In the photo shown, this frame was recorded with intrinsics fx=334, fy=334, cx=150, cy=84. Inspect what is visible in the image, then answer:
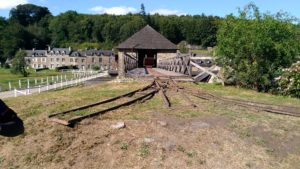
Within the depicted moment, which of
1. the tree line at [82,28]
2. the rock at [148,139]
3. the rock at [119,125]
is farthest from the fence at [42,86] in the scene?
the tree line at [82,28]

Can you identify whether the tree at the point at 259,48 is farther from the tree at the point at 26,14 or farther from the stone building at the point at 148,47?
the tree at the point at 26,14

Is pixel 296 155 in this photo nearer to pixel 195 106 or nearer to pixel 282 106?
pixel 195 106

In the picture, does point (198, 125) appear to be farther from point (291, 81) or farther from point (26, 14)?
point (26, 14)

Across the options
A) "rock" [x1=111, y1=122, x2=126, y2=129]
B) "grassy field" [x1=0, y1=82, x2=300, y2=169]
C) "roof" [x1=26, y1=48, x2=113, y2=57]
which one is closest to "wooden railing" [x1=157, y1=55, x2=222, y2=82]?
"grassy field" [x1=0, y1=82, x2=300, y2=169]

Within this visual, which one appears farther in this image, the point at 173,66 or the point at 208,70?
the point at 173,66

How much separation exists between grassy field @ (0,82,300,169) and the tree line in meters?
110

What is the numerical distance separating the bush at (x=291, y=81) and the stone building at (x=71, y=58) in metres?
90.0

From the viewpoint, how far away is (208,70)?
→ 17.2m

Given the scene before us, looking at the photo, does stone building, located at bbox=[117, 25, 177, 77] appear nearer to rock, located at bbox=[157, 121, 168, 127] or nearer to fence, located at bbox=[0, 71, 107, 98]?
fence, located at bbox=[0, 71, 107, 98]

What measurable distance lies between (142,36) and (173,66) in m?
14.0

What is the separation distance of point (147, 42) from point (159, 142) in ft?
95.3

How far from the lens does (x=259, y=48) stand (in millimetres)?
13844

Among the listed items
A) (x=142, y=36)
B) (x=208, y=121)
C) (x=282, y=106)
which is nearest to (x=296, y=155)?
(x=208, y=121)

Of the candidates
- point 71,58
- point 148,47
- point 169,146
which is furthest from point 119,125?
point 71,58
